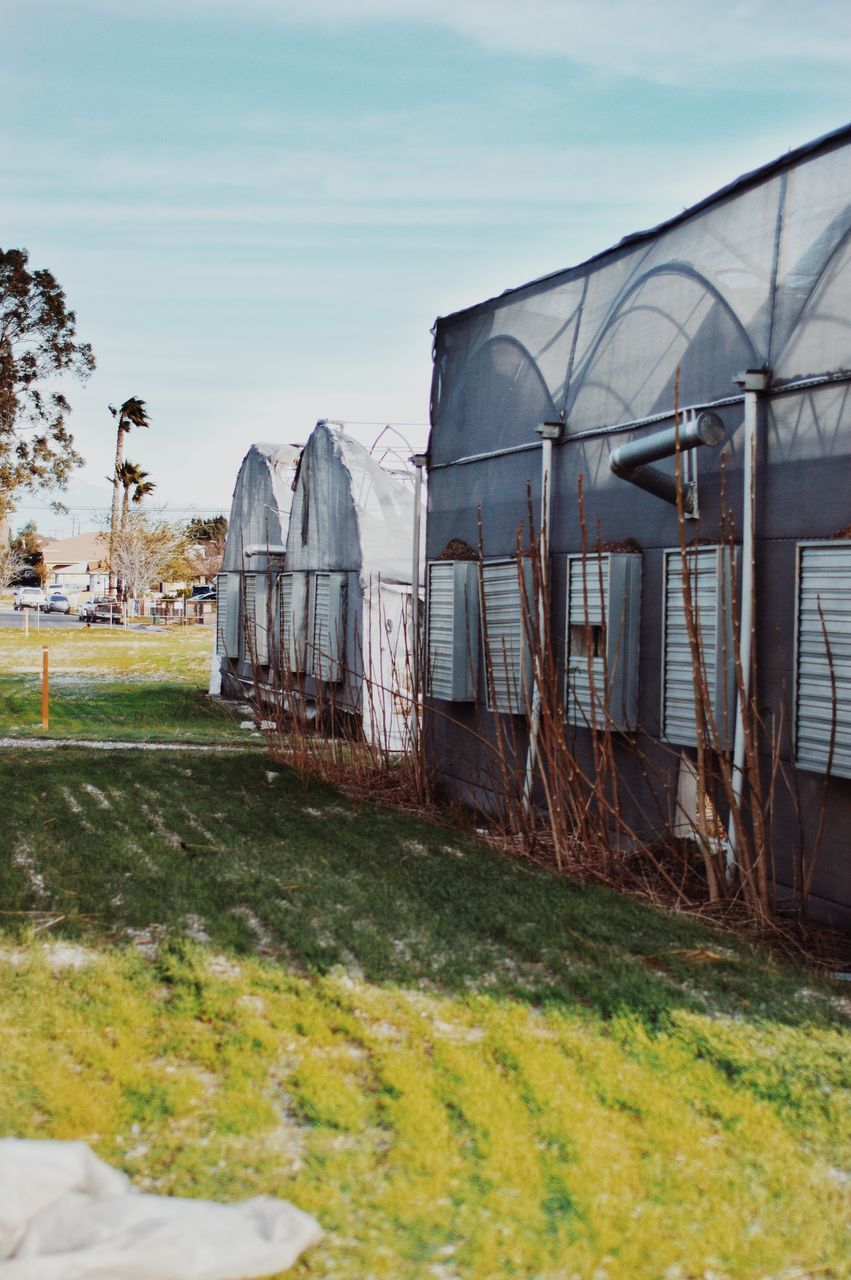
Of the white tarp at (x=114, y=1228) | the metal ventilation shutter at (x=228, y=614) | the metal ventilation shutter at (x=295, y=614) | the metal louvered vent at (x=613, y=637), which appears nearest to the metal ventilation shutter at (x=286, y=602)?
the metal ventilation shutter at (x=295, y=614)

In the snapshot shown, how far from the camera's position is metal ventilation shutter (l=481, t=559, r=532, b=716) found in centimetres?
785

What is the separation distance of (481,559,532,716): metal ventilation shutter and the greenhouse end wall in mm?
201

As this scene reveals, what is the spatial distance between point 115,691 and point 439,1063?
15.4 meters

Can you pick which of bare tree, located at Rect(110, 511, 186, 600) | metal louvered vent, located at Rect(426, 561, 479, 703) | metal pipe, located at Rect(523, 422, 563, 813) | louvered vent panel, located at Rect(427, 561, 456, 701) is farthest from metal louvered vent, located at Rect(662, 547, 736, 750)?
bare tree, located at Rect(110, 511, 186, 600)

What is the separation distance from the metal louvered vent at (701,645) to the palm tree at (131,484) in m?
48.5

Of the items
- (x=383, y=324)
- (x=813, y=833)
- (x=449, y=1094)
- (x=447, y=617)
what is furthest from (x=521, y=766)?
(x=383, y=324)

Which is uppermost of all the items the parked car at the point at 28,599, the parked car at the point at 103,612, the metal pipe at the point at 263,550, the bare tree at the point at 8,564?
the bare tree at the point at 8,564

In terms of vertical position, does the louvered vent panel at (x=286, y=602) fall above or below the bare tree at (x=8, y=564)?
below

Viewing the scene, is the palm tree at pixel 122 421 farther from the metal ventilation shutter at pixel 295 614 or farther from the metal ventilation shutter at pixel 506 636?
the metal ventilation shutter at pixel 506 636

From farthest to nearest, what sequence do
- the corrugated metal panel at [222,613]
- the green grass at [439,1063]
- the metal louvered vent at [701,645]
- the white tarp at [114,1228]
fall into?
the corrugated metal panel at [222,613] < the metal louvered vent at [701,645] < the green grass at [439,1063] < the white tarp at [114,1228]

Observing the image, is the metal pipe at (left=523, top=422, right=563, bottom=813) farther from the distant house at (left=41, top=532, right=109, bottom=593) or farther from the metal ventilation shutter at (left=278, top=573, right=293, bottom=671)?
the distant house at (left=41, top=532, right=109, bottom=593)

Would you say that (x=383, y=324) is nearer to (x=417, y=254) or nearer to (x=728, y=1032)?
(x=417, y=254)

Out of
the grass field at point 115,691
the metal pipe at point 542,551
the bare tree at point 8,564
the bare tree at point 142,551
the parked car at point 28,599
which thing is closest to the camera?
the metal pipe at point 542,551

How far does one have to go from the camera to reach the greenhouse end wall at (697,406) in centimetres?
562
